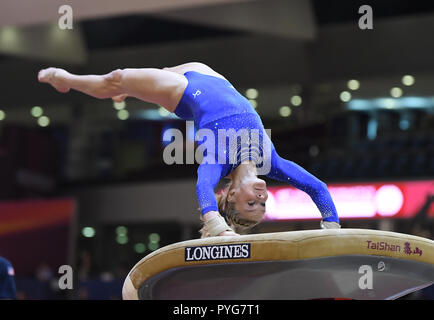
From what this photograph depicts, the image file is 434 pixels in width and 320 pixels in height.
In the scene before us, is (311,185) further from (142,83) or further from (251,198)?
(142,83)

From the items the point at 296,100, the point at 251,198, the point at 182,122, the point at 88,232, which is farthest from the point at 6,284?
the point at 296,100

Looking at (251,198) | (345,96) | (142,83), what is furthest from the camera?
(345,96)

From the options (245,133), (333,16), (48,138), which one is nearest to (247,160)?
(245,133)

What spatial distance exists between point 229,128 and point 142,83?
70 centimetres

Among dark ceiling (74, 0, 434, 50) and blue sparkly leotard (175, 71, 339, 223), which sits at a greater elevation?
dark ceiling (74, 0, 434, 50)

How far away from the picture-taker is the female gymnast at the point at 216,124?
3.63 m

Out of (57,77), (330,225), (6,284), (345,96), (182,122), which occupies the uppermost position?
(345,96)

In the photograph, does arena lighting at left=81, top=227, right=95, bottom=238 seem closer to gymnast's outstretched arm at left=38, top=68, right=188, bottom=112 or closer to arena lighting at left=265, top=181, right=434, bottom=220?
arena lighting at left=265, top=181, right=434, bottom=220

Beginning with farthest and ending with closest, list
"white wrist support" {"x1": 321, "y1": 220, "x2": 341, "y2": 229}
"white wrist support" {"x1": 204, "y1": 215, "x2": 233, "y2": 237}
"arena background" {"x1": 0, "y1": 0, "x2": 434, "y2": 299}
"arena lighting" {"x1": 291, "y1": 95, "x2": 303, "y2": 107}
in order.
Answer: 1. "arena lighting" {"x1": 291, "y1": 95, "x2": 303, "y2": 107}
2. "arena background" {"x1": 0, "y1": 0, "x2": 434, "y2": 299}
3. "white wrist support" {"x1": 321, "y1": 220, "x2": 341, "y2": 229}
4. "white wrist support" {"x1": 204, "y1": 215, "x2": 233, "y2": 237}

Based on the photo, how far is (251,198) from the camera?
367 cm

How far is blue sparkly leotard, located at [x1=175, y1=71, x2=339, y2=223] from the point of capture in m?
3.80

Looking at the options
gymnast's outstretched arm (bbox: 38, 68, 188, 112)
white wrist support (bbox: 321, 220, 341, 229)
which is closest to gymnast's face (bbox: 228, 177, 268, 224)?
white wrist support (bbox: 321, 220, 341, 229)

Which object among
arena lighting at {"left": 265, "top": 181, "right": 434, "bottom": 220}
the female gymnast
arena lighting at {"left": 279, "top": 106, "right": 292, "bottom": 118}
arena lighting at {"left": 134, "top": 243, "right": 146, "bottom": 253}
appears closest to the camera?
the female gymnast
